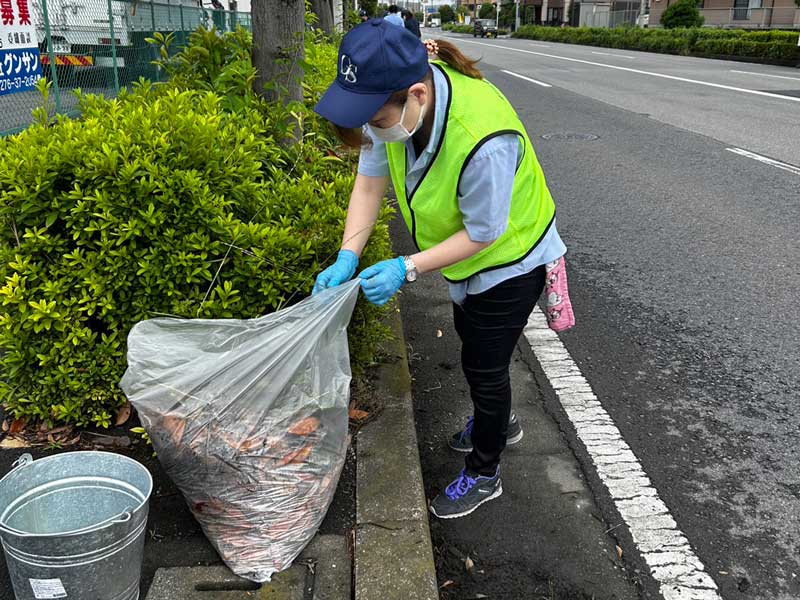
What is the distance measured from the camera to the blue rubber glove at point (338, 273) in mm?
2262

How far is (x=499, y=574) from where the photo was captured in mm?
2344

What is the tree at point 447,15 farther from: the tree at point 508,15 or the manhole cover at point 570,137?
the manhole cover at point 570,137

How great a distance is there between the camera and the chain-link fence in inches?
190

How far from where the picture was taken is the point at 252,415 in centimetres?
206

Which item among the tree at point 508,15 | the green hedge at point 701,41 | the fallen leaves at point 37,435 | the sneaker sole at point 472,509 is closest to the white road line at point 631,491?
the sneaker sole at point 472,509

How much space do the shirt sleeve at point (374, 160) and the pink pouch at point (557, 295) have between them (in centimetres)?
63

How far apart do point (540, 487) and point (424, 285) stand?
7.85 ft

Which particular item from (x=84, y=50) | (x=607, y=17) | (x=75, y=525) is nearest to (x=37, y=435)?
(x=75, y=525)

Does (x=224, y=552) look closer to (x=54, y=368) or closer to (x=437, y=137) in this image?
(x=54, y=368)

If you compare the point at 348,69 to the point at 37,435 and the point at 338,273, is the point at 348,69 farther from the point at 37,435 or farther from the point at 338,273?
the point at 37,435

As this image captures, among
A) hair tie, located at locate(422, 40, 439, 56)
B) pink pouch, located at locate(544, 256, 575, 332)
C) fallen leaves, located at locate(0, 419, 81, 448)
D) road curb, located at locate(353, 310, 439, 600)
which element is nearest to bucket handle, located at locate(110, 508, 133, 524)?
road curb, located at locate(353, 310, 439, 600)

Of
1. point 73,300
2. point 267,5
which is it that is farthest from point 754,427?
point 267,5

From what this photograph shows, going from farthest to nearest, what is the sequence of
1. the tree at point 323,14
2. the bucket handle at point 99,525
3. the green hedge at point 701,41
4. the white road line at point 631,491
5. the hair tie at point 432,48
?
the green hedge at point 701,41 < the tree at point 323,14 < the white road line at point 631,491 < the hair tie at point 432,48 < the bucket handle at point 99,525

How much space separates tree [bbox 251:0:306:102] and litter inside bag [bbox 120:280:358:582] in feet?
8.44
